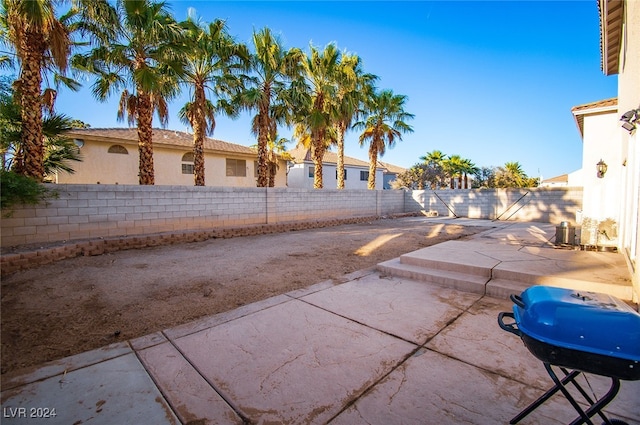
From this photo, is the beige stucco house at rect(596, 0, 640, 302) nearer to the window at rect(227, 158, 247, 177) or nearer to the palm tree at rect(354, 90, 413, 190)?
the palm tree at rect(354, 90, 413, 190)

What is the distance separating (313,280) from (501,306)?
2.91 m

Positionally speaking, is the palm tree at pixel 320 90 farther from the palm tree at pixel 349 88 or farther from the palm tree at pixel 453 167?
the palm tree at pixel 453 167

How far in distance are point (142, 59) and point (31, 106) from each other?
11.3ft

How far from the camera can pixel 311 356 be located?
8.79 feet

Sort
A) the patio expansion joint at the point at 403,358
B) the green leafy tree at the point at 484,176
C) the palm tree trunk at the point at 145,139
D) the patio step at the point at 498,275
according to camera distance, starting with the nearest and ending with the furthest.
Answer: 1. the patio expansion joint at the point at 403,358
2. the patio step at the point at 498,275
3. the palm tree trunk at the point at 145,139
4. the green leafy tree at the point at 484,176

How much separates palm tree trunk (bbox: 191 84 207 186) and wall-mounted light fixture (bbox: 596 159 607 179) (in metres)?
12.7

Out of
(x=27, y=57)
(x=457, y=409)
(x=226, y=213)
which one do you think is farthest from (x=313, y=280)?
(x=27, y=57)

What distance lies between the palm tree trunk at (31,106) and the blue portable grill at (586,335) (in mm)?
9998

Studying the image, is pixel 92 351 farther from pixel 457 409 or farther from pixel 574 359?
pixel 574 359

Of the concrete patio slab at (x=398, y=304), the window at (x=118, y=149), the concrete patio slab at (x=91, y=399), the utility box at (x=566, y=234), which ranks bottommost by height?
the concrete patio slab at (x=91, y=399)

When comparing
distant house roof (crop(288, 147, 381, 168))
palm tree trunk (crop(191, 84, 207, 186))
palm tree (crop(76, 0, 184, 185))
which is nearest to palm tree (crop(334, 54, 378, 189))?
palm tree trunk (crop(191, 84, 207, 186))

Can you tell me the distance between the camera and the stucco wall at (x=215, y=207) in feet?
23.5

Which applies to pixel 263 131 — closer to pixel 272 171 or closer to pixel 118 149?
pixel 272 171

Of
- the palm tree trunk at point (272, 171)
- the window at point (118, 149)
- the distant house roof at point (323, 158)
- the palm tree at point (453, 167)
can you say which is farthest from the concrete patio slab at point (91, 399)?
the palm tree at point (453, 167)
